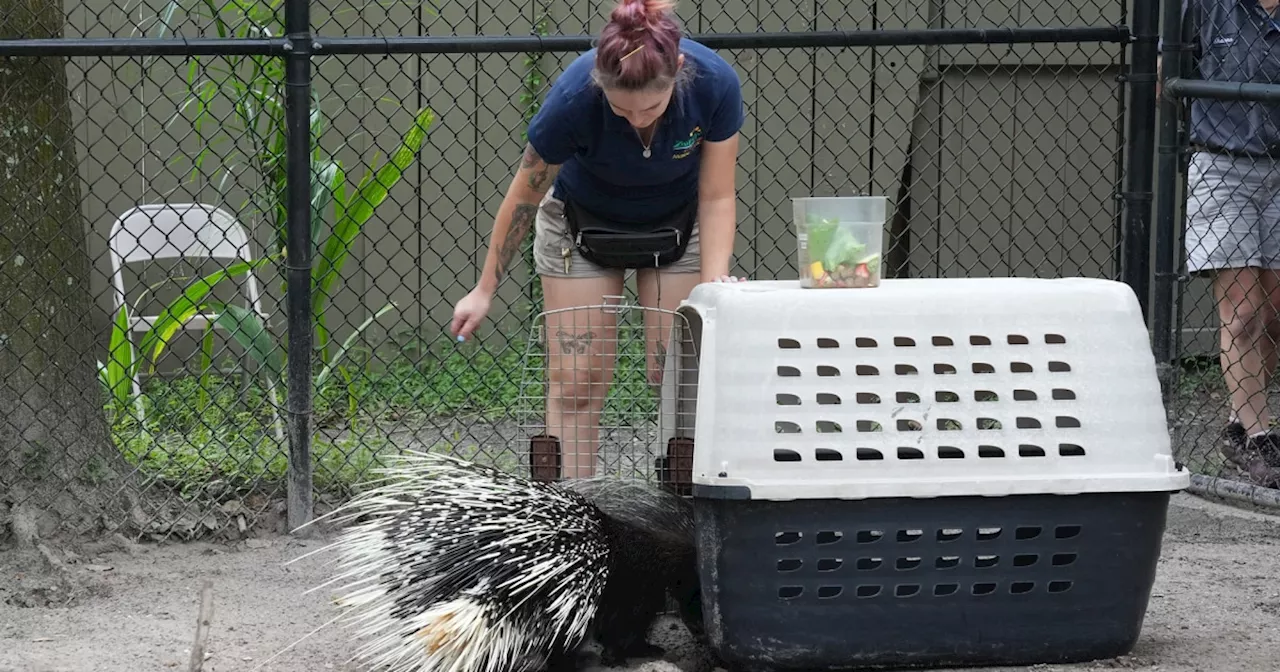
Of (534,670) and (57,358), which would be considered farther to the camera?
(57,358)

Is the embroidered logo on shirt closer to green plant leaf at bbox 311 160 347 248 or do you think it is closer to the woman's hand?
the woman's hand

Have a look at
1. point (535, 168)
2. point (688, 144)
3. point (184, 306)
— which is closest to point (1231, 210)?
point (688, 144)

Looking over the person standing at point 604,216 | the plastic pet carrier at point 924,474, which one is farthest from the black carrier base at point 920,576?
the person standing at point 604,216

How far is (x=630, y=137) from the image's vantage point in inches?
117

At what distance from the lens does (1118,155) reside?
4492 mm

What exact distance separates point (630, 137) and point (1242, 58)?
2.20 m

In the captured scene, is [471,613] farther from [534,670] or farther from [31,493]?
[31,493]

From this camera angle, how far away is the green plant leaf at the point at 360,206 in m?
4.30

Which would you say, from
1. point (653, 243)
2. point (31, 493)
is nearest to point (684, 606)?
point (653, 243)

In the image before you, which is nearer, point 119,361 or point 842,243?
point 842,243

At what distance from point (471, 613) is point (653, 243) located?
1055 mm

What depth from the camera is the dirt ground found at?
2.81 m

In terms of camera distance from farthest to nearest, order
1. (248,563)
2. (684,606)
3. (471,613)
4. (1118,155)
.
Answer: (1118,155) → (248,563) → (684,606) → (471,613)

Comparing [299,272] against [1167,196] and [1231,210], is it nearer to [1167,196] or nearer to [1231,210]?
[1167,196]
